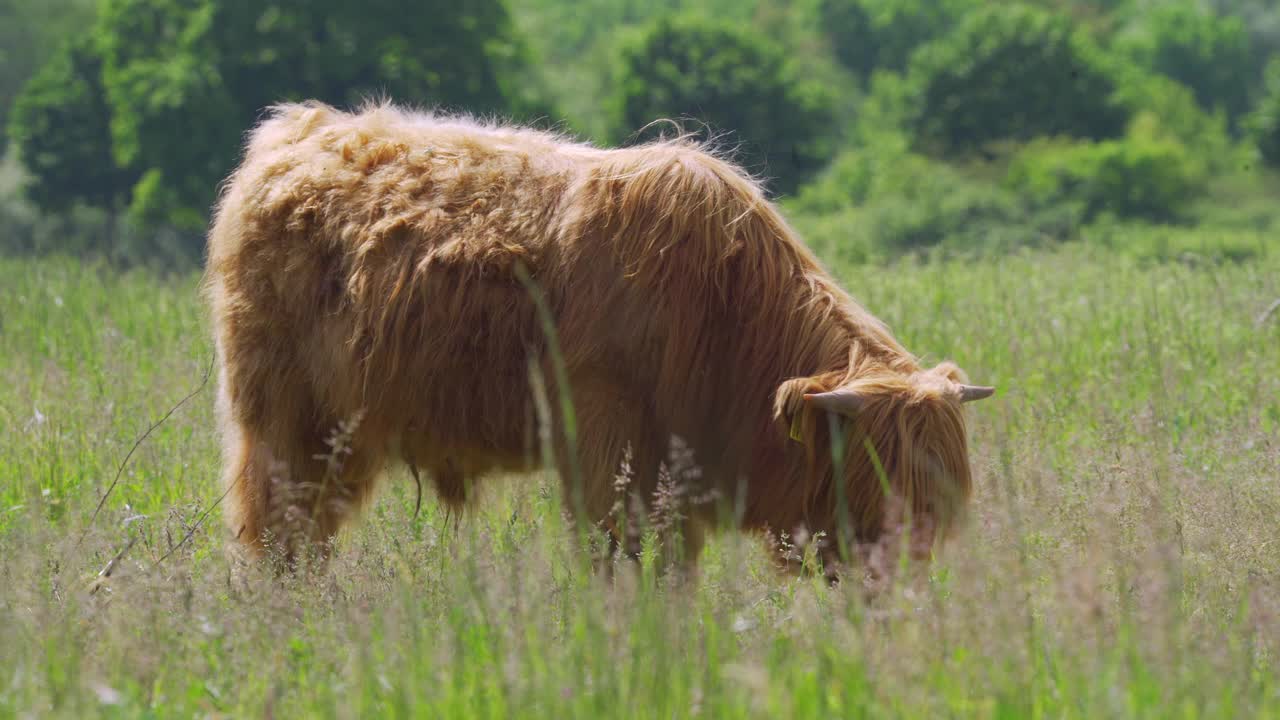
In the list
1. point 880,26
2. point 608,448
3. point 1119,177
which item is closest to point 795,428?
point 608,448

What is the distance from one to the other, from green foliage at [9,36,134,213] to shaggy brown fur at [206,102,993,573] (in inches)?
1426

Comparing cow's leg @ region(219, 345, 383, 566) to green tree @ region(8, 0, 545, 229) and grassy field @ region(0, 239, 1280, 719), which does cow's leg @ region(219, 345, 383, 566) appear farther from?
green tree @ region(8, 0, 545, 229)

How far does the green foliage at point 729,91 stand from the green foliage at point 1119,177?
7974 mm

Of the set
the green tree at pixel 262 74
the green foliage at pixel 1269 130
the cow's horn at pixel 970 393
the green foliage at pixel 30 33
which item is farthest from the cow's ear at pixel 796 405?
the green foliage at pixel 30 33

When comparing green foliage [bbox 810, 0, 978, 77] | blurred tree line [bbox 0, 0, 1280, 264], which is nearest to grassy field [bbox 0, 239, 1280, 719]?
blurred tree line [bbox 0, 0, 1280, 264]

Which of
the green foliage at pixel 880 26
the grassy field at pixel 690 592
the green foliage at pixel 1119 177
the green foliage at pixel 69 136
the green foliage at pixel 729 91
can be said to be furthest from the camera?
the green foliage at pixel 880 26

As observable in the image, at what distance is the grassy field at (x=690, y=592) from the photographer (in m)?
2.89

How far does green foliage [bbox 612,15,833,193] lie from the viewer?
5128 centimetres

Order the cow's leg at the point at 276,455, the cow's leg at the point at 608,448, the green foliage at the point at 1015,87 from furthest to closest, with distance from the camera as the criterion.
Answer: the green foliage at the point at 1015,87, the cow's leg at the point at 276,455, the cow's leg at the point at 608,448

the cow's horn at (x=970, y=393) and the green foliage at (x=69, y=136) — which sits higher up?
the cow's horn at (x=970, y=393)

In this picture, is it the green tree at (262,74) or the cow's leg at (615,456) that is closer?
the cow's leg at (615,456)

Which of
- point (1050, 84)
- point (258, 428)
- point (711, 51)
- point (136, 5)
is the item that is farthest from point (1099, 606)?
point (1050, 84)

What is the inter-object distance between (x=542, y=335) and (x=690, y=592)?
1.36 m

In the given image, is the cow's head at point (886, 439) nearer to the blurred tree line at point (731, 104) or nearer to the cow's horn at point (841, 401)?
the cow's horn at point (841, 401)
